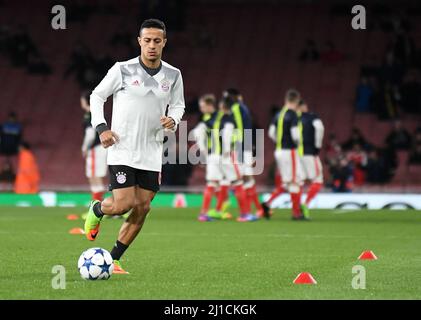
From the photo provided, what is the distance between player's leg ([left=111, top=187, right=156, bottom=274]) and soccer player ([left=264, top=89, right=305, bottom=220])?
983cm

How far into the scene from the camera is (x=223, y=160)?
795 inches

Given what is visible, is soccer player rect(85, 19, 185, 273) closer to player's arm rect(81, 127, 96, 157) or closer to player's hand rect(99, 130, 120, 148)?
player's hand rect(99, 130, 120, 148)

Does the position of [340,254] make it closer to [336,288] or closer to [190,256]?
[190,256]

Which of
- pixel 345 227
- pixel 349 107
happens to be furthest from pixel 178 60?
pixel 345 227

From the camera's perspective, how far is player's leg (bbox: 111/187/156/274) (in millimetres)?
10312

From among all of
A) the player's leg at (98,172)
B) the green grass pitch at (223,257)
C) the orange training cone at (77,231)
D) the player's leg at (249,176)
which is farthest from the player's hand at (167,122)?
the player's leg at (98,172)

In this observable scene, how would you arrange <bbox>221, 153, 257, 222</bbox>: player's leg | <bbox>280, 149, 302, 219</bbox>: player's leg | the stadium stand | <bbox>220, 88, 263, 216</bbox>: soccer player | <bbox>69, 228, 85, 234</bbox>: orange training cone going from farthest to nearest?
the stadium stand
<bbox>280, 149, 302, 219</bbox>: player's leg
<bbox>221, 153, 257, 222</bbox>: player's leg
<bbox>220, 88, 263, 216</bbox>: soccer player
<bbox>69, 228, 85, 234</bbox>: orange training cone

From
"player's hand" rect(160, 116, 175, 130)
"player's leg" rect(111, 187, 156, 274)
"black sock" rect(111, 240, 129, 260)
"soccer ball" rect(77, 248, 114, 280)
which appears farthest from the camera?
"black sock" rect(111, 240, 129, 260)

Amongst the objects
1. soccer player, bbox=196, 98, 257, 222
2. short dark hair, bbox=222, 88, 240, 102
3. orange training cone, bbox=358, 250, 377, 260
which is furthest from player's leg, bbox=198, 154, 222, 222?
orange training cone, bbox=358, 250, 377, 260

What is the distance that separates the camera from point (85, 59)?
33094mm

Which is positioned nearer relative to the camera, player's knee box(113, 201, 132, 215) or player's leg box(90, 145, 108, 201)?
player's knee box(113, 201, 132, 215)

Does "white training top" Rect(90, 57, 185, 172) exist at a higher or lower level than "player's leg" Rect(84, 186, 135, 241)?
higher

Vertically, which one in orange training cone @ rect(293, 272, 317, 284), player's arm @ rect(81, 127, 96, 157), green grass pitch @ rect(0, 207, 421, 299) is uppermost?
player's arm @ rect(81, 127, 96, 157)

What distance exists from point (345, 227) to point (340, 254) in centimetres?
519
